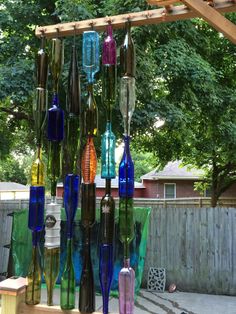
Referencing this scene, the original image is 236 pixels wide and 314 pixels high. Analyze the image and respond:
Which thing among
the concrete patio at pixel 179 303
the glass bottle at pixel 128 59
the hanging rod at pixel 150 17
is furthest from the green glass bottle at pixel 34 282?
the concrete patio at pixel 179 303

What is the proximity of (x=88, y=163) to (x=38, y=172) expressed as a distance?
230mm

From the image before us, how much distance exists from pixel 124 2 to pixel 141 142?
315 centimetres

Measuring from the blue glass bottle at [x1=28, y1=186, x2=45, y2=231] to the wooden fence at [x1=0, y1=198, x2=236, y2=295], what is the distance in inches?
175

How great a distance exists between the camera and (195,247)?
222 inches

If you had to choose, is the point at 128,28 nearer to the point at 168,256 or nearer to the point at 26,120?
the point at 168,256

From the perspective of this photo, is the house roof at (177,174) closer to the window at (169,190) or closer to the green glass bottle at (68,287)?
the window at (169,190)

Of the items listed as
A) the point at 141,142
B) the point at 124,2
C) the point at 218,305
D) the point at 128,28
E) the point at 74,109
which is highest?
the point at 124,2

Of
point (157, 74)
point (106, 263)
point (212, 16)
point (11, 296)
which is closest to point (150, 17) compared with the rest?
point (212, 16)

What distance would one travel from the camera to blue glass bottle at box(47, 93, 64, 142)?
1.59 metres

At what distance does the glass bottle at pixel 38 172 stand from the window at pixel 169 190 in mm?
14056

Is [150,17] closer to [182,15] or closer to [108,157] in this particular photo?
[182,15]

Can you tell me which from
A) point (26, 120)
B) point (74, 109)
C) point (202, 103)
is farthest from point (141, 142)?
point (74, 109)

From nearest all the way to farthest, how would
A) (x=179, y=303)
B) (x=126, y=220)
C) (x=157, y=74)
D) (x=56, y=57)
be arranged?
(x=126, y=220)
(x=56, y=57)
(x=179, y=303)
(x=157, y=74)

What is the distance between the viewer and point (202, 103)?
6703 millimetres
